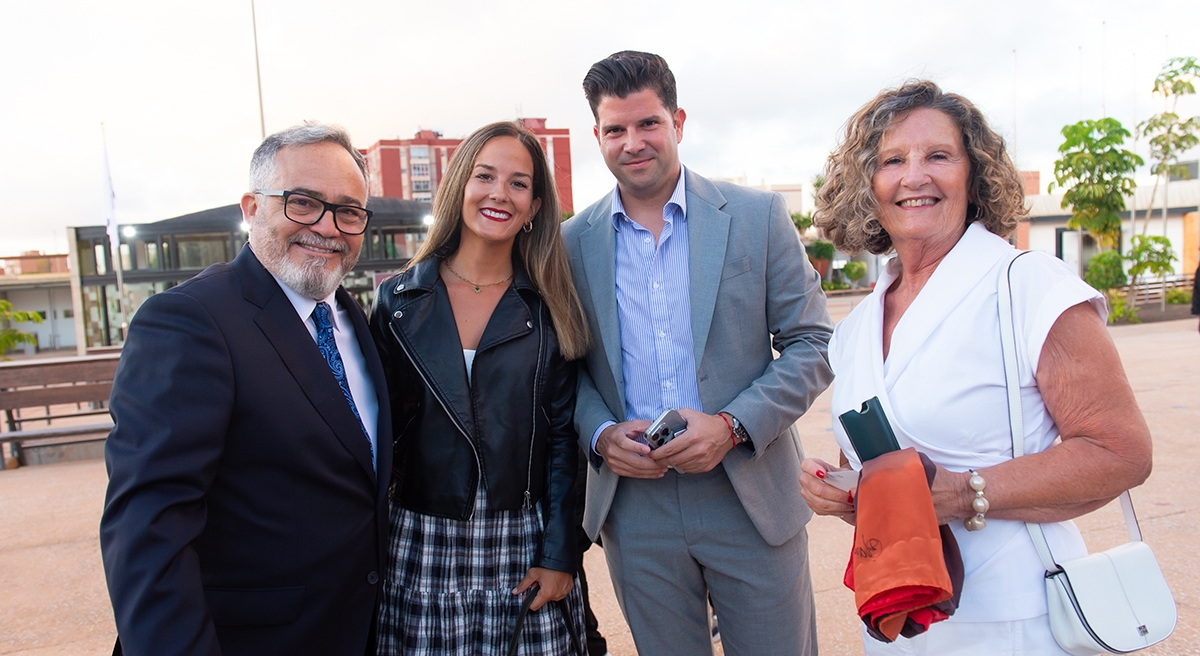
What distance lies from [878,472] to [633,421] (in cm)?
95

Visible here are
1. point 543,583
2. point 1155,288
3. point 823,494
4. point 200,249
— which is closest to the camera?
point 823,494

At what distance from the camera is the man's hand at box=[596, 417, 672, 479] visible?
6.89 feet

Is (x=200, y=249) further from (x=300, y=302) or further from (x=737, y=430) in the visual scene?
(x=737, y=430)

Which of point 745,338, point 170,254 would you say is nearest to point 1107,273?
point 745,338

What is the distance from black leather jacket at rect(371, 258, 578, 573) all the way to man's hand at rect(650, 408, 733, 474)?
1.42 ft

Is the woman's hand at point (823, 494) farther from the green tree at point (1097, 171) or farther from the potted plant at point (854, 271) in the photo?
the potted plant at point (854, 271)

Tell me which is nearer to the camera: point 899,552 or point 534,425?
point 899,552

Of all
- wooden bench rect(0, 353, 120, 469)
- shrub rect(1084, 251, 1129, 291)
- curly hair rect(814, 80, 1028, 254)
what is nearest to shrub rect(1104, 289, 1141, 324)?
shrub rect(1084, 251, 1129, 291)

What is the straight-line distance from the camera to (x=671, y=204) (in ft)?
7.89

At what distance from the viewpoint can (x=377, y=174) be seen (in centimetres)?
7531

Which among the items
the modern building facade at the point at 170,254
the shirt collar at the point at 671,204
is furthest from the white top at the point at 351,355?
the modern building facade at the point at 170,254

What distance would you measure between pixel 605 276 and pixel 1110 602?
1.63m

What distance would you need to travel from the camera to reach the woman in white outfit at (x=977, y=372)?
1412mm

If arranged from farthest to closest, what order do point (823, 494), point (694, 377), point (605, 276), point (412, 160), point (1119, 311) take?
point (412, 160) → point (1119, 311) → point (605, 276) → point (694, 377) → point (823, 494)
